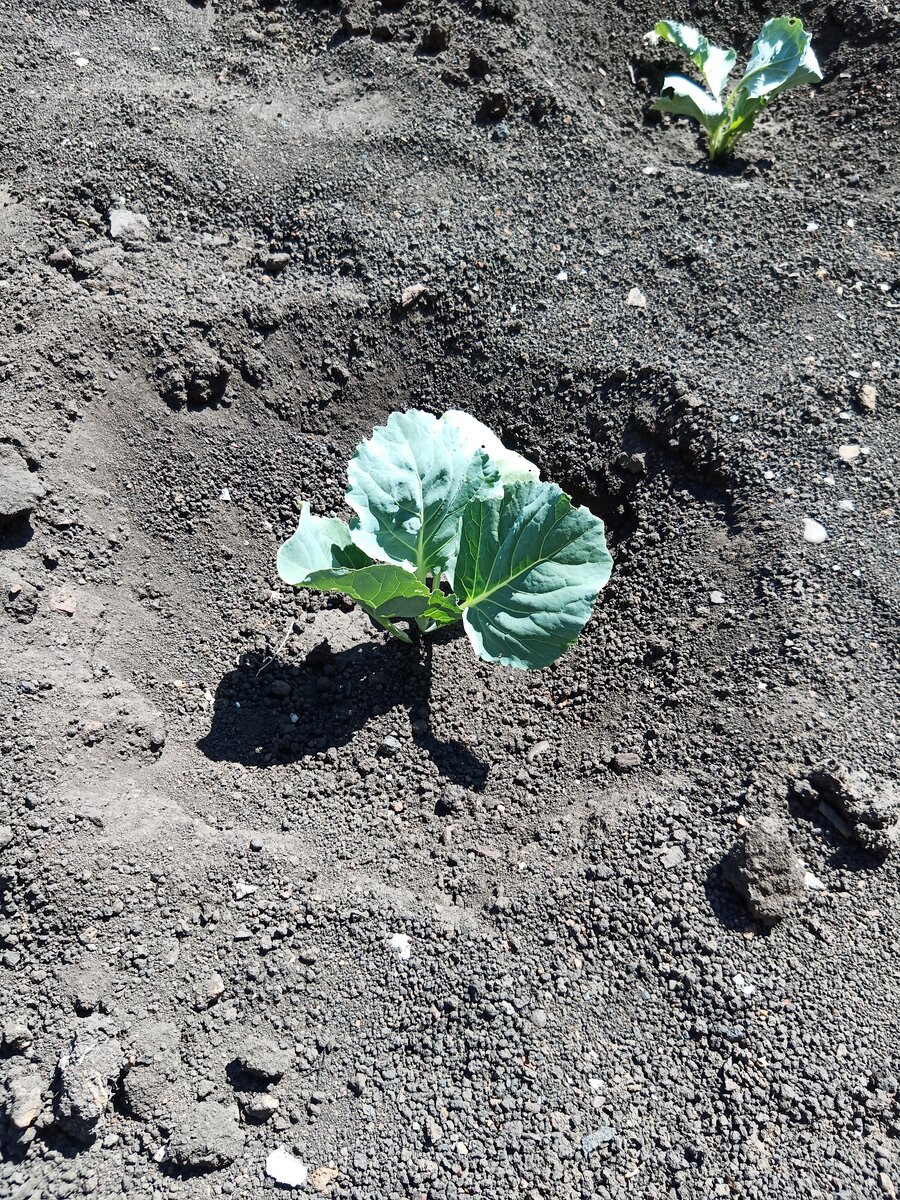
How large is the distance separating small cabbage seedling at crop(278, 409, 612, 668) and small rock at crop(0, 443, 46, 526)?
0.78 metres

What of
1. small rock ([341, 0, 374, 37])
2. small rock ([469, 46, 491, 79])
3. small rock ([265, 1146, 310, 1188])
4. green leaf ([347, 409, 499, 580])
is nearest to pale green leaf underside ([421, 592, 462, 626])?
green leaf ([347, 409, 499, 580])

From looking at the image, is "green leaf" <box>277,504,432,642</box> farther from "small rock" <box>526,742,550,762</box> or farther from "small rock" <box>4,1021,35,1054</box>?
"small rock" <box>4,1021,35,1054</box>

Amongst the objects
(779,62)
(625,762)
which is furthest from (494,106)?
(625,762)

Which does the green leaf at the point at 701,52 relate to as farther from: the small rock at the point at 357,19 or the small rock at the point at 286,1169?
the small rock at the point at 286,1169

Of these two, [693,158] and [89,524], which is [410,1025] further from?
[693,158]

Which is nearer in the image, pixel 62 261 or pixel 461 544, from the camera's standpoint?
pixel 461 544

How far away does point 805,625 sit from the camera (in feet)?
7.24

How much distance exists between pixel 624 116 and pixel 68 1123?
3.77m

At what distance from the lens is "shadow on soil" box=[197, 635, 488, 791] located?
7.28 ft

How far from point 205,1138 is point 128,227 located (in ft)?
8.96

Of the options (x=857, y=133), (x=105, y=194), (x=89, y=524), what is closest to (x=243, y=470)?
(x=89, y=524)

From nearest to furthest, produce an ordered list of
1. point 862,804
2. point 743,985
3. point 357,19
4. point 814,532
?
1. point 743,985
2. point 862,804
3. point 814,532
4. point 357,19

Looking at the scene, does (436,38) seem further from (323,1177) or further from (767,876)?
(323,1177)

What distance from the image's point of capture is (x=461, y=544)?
2150 mm
